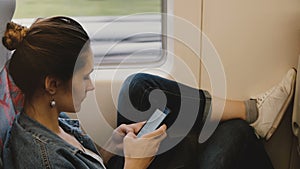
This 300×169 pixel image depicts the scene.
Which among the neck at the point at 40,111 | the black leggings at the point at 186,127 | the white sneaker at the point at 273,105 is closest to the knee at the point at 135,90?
the black leggings at the point at 186,127

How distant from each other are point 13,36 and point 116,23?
3.24 feet

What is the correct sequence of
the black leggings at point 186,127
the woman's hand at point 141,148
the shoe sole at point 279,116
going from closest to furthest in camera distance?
the woman's hand at point 141,148
the black leggings at point 186,127
the shoe sole at point 279,116

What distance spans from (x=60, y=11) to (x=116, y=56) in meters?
0.35

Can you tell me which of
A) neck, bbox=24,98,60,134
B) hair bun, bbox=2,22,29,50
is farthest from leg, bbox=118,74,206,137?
hair bun, bbox=2,22,29,50

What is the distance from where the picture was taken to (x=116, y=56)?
2109mm

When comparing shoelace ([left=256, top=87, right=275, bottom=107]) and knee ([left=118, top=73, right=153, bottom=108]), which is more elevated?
knee ([left=118, top=73, right=153, bottom=108])

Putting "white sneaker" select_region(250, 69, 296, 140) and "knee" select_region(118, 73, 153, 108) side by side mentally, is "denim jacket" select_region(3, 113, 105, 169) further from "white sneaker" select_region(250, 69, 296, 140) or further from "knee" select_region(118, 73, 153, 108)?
"white sneaker" select_region(250, 69, 296, 140)

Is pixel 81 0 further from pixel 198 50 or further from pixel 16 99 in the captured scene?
pixel 16 99

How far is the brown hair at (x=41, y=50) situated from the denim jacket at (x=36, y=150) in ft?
0.32

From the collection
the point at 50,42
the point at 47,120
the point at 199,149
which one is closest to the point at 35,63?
the point at 50,42

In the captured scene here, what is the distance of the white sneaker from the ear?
39.7 inches

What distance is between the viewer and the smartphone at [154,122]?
5.01ft

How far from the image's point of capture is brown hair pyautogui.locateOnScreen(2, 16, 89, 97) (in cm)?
111

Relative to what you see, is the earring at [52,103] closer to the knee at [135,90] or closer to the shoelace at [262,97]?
the knee at [135,90]
